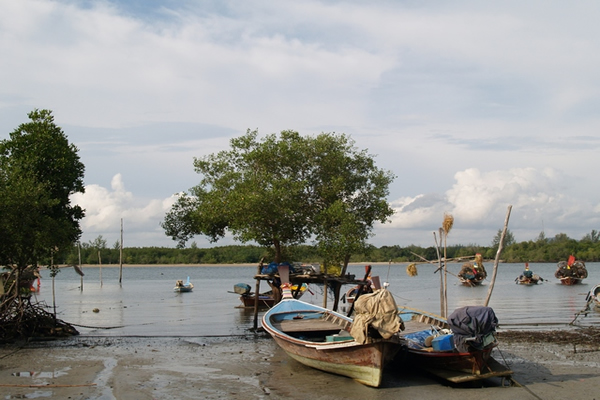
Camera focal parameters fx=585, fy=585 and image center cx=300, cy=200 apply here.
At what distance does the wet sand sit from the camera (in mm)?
11734

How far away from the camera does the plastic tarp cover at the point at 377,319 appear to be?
11.6m

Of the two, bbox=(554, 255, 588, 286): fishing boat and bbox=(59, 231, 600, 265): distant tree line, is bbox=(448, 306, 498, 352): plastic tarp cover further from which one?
bbox=(59, 231, 600, 265): distant tree line

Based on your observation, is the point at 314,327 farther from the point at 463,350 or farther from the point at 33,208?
the point at 33,208

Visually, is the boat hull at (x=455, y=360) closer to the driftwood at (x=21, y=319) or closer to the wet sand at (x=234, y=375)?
the wet sand at (x=234, y=375)

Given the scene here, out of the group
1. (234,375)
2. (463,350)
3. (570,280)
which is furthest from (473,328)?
(570,280)

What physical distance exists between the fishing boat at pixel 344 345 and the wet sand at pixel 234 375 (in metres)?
0.32

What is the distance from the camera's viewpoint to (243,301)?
110 ft

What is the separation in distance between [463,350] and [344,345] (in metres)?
2.43

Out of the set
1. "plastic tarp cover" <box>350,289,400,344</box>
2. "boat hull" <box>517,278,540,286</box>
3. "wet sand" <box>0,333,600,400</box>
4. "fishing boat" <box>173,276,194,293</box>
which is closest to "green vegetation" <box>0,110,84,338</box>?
"wet sand" <box>0,333,600,400</box>

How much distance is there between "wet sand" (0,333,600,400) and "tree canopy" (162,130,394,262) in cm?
400

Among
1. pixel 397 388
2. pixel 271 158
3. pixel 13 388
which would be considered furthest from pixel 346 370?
pixel 271 158

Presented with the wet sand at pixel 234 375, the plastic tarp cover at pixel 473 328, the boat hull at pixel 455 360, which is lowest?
the wet sand at pixel 234 375

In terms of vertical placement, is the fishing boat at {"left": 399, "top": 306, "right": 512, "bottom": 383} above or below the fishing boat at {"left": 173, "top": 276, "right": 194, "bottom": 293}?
above

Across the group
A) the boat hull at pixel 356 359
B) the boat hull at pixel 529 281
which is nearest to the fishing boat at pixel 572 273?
the boat hull at pixel 529 281
